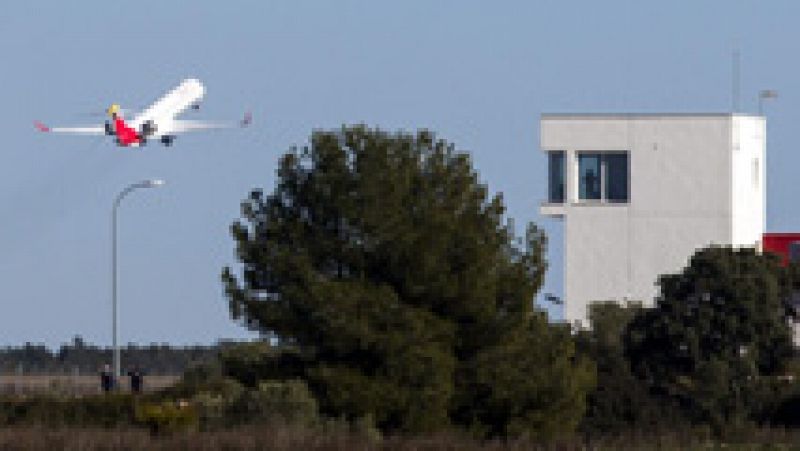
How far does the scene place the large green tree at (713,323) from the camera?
10306 cm

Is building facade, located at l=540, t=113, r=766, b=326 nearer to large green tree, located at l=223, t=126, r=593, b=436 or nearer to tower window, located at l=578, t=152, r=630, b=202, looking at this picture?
tower window, located at l=578, t=152, r=630, b=202

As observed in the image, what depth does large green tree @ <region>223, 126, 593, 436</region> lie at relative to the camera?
71.2m

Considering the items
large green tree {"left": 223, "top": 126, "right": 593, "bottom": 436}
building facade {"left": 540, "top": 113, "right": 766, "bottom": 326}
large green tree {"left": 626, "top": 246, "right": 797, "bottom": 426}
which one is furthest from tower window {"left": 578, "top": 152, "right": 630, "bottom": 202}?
large green tree {"left": 223, "top": 126, "right": 593, "bottom": 436}

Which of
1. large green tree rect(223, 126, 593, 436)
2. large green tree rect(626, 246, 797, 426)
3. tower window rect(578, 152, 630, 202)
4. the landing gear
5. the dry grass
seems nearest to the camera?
the dry grass

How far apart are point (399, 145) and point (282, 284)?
17.5ft

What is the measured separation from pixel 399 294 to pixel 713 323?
3410 centimetres

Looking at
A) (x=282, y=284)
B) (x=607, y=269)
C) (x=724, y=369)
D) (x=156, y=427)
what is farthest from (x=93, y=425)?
(x=607, y=269)

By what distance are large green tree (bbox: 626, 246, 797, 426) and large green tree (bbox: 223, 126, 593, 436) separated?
26323 mm

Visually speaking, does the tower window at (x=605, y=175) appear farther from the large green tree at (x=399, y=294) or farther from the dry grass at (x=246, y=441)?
the dry grass at (x=246, y=441)

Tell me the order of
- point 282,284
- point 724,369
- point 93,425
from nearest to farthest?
point 93,425 < point 282,284 < point 724,369

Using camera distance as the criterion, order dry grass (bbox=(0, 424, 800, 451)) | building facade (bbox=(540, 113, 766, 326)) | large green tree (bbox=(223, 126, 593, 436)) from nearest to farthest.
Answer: dry grass (bbox=(0, 424, 800, 451))
large green tree (bbox=(223, 126, 593, 436))
building facade (bbox=(540, 113, 766, 326))

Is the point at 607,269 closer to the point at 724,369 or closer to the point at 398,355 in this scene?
the point at 724,369

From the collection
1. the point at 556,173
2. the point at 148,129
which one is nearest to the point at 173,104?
the point at 148,129

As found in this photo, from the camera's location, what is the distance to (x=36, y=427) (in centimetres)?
6178
